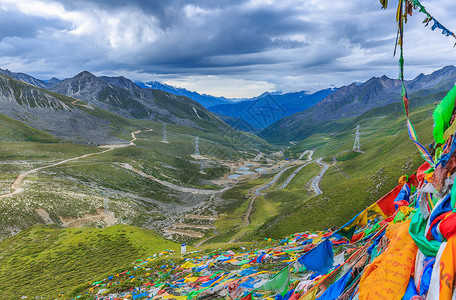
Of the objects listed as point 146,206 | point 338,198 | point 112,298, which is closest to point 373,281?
point 112,298

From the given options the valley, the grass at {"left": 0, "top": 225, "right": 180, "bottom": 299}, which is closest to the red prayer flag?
the valley

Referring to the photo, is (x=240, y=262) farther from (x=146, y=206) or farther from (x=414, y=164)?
(x=146, y=206)

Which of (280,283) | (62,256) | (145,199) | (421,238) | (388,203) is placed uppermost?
(421,238)

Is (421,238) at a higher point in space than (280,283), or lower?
higher

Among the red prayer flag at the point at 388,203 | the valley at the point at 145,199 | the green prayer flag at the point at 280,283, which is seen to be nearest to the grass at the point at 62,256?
the valley at the point at 145,199

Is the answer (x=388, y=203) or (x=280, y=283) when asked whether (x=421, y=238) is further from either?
(x=388, y=203)

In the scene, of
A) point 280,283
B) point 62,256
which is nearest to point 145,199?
point 62,256

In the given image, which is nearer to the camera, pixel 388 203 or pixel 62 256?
pixel 388 203

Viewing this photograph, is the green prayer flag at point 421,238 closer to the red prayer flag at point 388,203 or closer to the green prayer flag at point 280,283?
the green prayer flag at point 280,283
